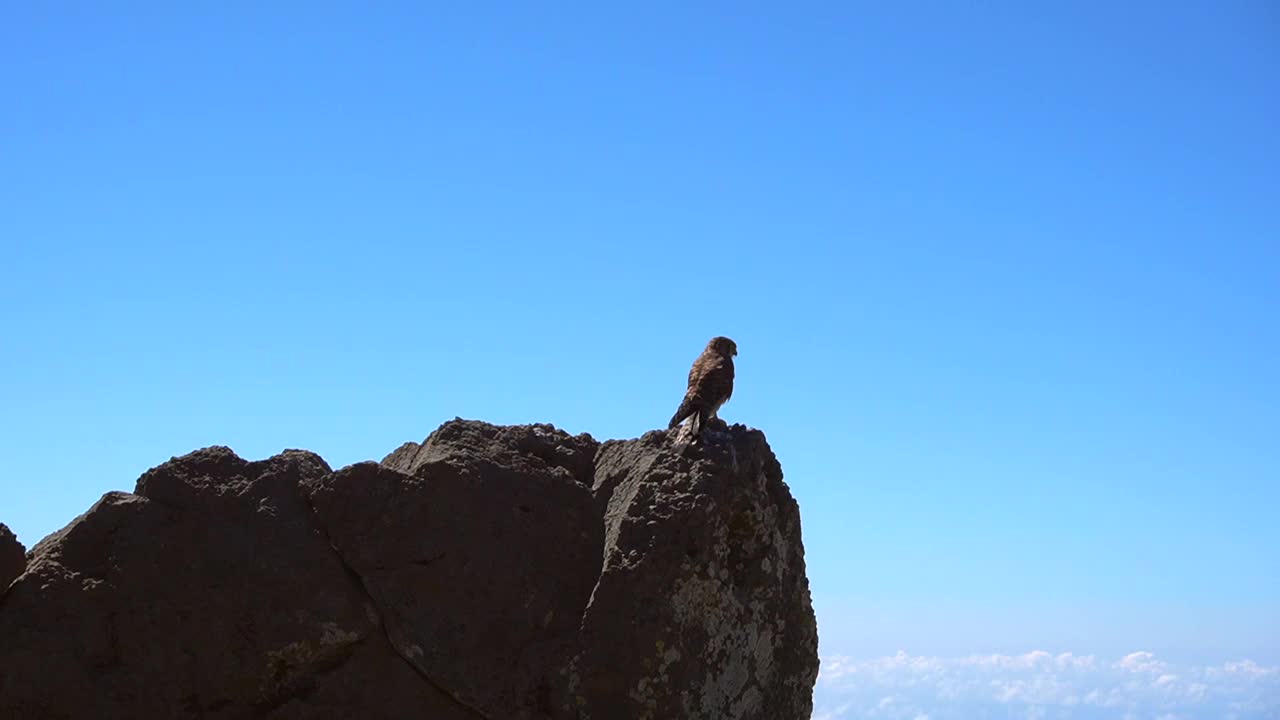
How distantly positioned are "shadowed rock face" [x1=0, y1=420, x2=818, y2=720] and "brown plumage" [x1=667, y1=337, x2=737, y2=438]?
11.1 inches

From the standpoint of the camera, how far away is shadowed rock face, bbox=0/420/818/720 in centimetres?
824

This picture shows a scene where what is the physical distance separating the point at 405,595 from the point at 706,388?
2477 mm

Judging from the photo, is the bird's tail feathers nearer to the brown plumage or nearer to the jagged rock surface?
the brown plumage

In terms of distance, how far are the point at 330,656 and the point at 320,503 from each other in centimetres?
97

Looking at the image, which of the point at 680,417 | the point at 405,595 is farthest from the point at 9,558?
the point at 680,417

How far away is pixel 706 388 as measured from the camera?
9.39 meters

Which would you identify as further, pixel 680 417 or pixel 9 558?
pixel 680 417

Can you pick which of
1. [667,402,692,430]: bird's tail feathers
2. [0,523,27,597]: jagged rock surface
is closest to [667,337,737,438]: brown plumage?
[667,402,692,430]: bird's tail feathers

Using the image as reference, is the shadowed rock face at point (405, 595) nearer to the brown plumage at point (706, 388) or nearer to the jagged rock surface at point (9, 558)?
the jagged rock surface at point (9, 558)

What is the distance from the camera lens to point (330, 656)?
27.8 ft

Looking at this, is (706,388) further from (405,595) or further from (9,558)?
(9,558)

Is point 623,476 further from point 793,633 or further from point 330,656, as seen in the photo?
point 330,656

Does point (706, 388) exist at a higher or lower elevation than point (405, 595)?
higher

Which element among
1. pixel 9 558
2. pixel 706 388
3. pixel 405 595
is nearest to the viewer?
pixel 9 558
